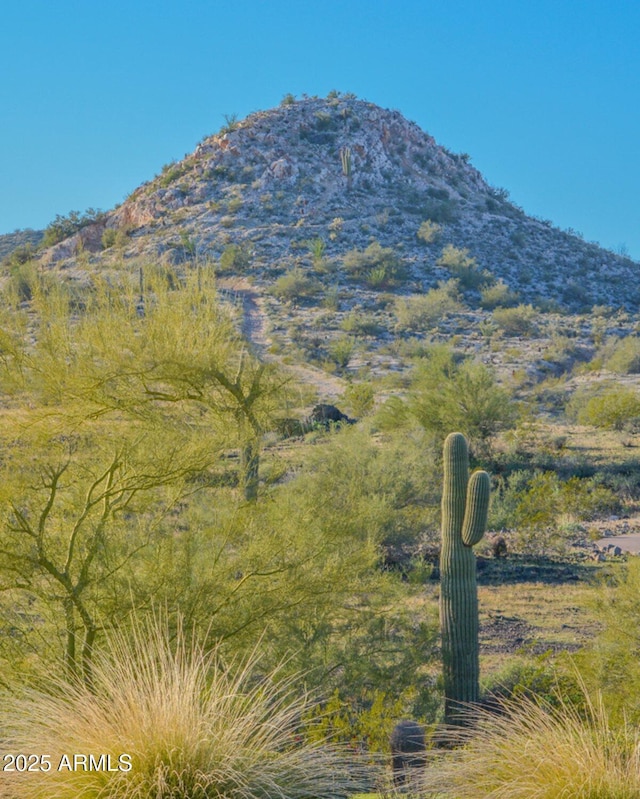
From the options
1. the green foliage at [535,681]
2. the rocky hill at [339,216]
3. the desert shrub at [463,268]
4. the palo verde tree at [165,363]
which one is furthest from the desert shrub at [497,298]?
the green foliage at [535,681]

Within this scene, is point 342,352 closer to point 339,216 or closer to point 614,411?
point 614,411

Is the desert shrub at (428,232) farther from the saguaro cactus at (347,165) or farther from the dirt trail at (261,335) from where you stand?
the dirt trail at (261,335)

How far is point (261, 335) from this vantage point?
1649 inches

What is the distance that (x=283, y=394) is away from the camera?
1299 centimetres

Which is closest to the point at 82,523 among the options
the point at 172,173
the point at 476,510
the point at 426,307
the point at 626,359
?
the point at 476,510

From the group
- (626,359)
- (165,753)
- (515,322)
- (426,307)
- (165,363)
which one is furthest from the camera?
(426,307)

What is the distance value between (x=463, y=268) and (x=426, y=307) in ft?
28.0

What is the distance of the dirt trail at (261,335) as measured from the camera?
103 ft

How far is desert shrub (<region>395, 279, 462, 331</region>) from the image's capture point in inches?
1764

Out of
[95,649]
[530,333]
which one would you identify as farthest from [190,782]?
[530,333]

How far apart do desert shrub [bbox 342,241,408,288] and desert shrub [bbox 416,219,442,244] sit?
471cm

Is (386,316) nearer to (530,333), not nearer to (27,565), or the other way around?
(530,333)

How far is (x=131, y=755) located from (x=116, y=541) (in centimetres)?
362

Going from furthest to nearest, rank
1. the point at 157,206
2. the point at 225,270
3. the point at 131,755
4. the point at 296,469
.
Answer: the point at 157,206 < the point at 225,270 < the point at 296,469 < the point at 131,755
